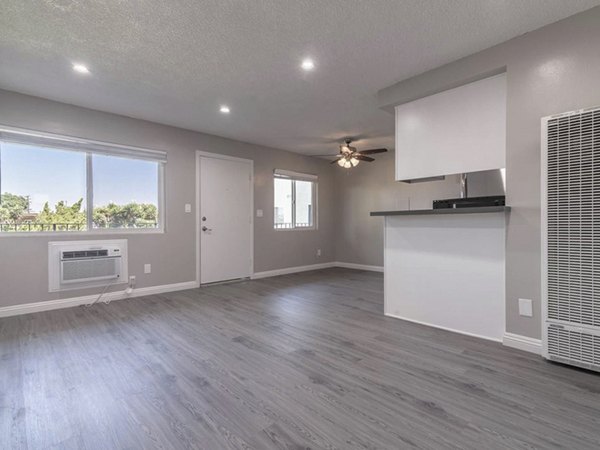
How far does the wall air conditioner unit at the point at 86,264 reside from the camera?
3506 millimetres

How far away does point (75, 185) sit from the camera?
12.3 ft

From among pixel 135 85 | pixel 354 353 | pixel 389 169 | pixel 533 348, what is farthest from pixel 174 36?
pixel 389 169

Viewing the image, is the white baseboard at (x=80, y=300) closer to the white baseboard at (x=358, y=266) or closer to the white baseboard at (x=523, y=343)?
the white baseboard at (x=358, y=266)

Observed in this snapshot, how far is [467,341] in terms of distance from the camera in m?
2.48

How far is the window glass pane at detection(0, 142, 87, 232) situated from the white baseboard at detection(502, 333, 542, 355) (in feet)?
15.6

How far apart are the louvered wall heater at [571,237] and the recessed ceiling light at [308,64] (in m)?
1.91

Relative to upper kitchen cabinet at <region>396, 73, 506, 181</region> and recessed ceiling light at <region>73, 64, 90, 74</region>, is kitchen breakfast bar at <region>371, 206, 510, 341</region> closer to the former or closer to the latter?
upper kitchen cabinet at <region>396, 73, 506, 181</region>

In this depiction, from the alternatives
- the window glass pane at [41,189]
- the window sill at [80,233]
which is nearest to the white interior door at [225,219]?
the window sill at [80,233]

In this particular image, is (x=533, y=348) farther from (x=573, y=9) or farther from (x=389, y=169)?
(x=389, y=169)

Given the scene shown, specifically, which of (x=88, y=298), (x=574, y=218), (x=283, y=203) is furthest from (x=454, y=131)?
(x=88, y=298)

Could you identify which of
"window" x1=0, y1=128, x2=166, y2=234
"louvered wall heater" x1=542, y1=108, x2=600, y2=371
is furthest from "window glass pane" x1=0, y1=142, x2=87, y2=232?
"louvered wall heater" x1=542, y1=108, x2=600, y2=371

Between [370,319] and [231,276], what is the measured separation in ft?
9.33

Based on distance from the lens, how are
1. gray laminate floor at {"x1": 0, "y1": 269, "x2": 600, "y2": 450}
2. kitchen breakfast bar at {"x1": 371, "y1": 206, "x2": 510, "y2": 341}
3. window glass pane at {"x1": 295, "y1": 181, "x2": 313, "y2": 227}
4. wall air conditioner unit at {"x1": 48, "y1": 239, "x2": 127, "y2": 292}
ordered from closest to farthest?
gray laminate floor at {"x1": 0, "y1": 269, "x2": 600, "y2": 450} → kitchen breakfast bar at {"x1": 371, "y1": 206, "x2": 510, "y2": 341} → wall air conditioner unit at {"x1": 48, "y1": 239, "x2": 127, "y2": 292} → window glass pane at {"x1": 295, "y1": 181, "x2": 313, "y2": 227}

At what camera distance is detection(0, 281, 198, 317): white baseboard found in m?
3.28
